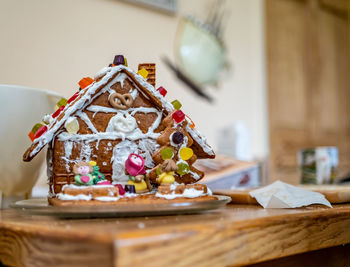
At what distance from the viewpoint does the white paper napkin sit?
641mm

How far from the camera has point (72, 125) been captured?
61cm

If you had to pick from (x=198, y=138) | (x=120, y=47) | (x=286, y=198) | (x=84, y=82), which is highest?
(x=120, y=47)

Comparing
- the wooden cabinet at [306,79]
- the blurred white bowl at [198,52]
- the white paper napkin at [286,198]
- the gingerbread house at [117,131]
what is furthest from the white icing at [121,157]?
the wooden cabinet at [306,79]

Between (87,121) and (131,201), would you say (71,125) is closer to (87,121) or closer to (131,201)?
(87,121)

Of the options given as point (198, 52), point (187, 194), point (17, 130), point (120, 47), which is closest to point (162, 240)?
point (187, 194)

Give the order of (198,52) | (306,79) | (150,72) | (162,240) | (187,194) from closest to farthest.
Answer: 1. (162,240)
2. (187,194)
3. (150,72)
4. (198,52)
5. (306,79)

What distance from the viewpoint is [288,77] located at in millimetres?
2488

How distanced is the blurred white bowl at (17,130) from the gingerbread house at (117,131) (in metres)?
0.15

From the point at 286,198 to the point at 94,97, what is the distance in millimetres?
373

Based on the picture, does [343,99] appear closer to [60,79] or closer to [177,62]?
[177,62]

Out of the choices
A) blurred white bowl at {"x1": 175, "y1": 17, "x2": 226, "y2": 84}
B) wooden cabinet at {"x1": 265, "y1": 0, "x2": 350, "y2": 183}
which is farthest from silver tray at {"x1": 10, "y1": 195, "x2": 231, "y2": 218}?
wooden cabinet at {"x1": 265, "y1": 0, "x2": 350, "y2": 183}

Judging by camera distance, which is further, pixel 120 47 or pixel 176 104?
pixel 120 47

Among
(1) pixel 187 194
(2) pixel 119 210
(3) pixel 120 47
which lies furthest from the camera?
(3) pixel 120 47

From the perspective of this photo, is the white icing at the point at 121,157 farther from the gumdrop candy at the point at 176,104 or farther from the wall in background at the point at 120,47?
the wall in background at the point at 120,47
